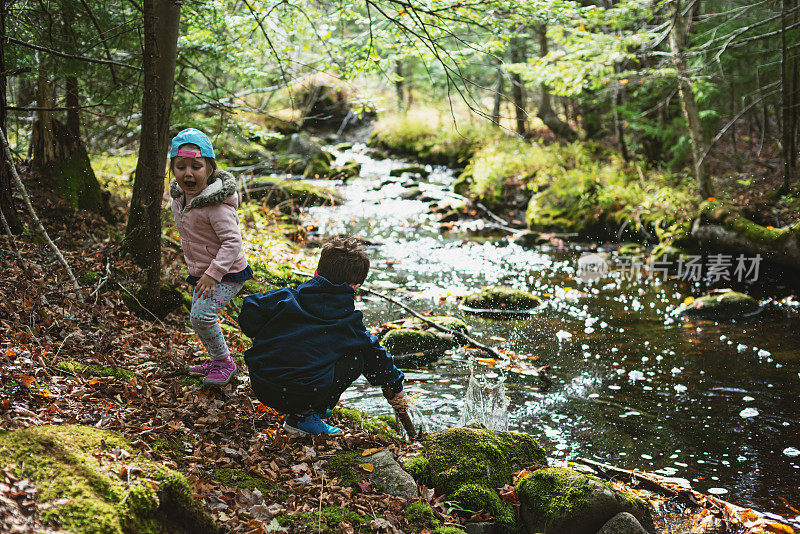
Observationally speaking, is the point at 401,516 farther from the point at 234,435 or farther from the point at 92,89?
the point at 92,89

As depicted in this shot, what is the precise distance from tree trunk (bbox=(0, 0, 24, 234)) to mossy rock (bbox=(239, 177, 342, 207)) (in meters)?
6.43

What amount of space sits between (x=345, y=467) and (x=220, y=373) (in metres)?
1.32

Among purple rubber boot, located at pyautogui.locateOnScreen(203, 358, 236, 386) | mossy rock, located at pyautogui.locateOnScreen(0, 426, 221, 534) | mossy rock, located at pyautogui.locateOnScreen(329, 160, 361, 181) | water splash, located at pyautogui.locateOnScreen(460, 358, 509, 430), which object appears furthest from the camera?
mossy rock, located at pyautogui.locateOnScreen(329, 160, 361, 181)

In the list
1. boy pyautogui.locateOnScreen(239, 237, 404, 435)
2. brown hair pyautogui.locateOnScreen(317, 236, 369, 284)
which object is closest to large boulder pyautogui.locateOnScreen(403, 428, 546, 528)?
boy pyautogui.locateOnScreen(239, 237, 404, 435)

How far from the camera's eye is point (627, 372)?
7312mm

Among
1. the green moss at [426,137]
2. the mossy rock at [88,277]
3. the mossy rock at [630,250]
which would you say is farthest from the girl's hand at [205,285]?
the green moss at [426,137]

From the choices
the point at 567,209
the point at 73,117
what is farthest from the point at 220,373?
the point at 567,209

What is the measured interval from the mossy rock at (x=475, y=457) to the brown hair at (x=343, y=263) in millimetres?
1492

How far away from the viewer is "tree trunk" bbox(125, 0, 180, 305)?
180 inches

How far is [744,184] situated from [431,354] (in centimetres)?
976

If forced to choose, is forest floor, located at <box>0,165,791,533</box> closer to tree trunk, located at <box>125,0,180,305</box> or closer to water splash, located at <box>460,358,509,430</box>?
tree trunk, located at <box>125,0,180,305</box>

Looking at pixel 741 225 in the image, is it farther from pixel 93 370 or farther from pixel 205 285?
pixel 93 370

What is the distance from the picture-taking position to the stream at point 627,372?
5387 millimetres

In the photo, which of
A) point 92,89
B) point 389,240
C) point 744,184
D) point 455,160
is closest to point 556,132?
point 455,160
